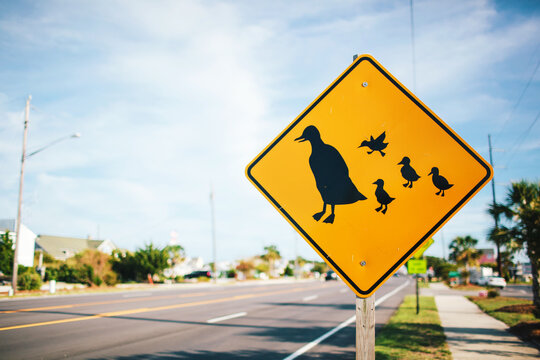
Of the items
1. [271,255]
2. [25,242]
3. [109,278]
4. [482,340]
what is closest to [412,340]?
[482,340]

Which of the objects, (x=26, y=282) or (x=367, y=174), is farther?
(x=26, y=282)

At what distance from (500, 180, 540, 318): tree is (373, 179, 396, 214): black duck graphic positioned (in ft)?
37.5

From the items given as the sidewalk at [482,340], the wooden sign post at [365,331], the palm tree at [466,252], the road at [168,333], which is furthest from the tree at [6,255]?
the palm tree at [466,252]

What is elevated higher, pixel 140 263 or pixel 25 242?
pixel 25 242

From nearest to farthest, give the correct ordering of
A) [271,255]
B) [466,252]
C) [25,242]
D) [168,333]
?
1. [168,333]
2. [25,242]
3. [466,252]
4. [271,255]

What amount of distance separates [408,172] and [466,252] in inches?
2606

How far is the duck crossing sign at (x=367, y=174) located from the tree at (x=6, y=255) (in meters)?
35.2

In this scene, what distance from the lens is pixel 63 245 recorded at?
65.0 metres

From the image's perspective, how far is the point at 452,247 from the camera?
210 feet

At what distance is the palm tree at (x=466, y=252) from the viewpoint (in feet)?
195

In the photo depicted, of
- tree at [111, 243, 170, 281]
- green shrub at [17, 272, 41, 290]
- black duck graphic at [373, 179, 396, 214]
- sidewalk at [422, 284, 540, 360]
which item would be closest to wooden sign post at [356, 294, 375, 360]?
black duck graphic at [373, 179, 396, 214]

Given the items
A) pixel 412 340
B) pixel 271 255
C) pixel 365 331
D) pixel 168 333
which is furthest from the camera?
pixel 271 255

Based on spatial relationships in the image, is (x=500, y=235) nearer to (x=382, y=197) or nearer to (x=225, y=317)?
(x=225, y=317)

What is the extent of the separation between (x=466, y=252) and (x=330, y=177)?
6632cm
